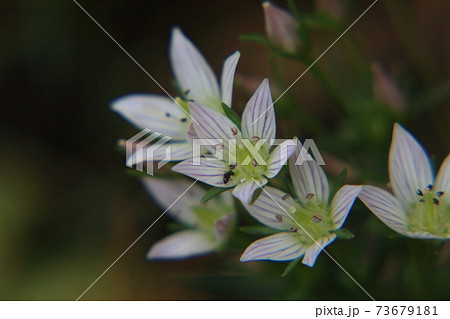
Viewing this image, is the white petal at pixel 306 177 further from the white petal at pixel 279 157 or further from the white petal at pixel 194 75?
the white petal at pixel 194 75

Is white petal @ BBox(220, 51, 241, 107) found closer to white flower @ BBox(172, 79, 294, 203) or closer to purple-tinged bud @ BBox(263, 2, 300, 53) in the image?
white flower @ BBox(172, 79, 294, 203)

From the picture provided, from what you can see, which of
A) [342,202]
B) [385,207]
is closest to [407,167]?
[385,207]

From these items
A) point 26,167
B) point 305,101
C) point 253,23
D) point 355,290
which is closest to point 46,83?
point 26,167

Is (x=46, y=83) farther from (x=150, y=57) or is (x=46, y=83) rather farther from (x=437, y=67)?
(x=437, y=67)

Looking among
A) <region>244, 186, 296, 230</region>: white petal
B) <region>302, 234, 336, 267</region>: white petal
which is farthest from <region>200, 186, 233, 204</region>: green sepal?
<region>302, 234, 336, 267</region>: white petal

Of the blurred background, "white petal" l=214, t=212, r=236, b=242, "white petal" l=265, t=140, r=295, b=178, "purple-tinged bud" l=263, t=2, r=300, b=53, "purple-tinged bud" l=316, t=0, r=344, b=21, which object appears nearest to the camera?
"white petal" l=265, t=140, r=295, b=178

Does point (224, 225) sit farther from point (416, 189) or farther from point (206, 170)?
point (416, 189)

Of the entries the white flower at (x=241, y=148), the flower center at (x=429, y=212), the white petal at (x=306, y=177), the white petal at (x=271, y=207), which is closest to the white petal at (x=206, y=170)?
the white flower at (x=241, y=148)
